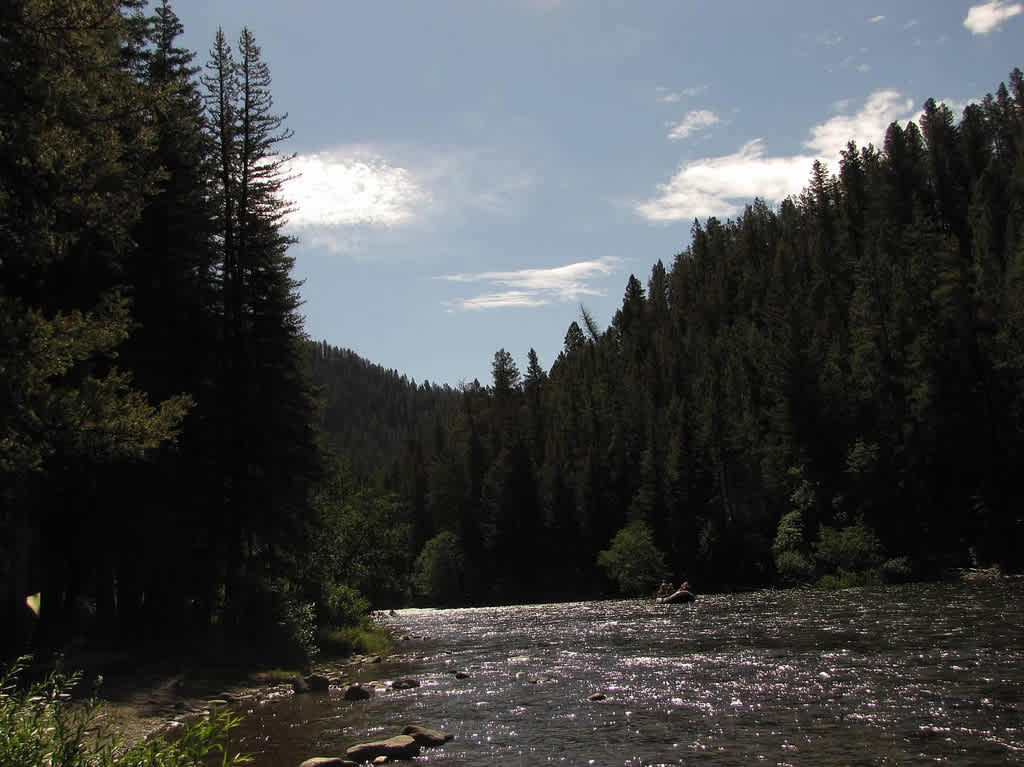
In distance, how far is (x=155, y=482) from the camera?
22094mm

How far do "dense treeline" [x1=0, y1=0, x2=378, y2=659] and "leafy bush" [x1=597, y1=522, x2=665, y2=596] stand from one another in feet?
110

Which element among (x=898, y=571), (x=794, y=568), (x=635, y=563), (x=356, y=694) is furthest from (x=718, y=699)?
(x=635, y=563)

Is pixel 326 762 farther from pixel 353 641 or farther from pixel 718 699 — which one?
pixel 353 641

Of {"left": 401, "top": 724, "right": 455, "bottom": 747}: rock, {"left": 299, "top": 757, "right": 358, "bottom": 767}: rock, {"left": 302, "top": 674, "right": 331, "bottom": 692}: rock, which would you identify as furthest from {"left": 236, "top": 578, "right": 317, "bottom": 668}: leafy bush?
{"left": 299, "top": 757, "right": 358, "bottom": 767}: rock

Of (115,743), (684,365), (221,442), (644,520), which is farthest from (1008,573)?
(684,365)

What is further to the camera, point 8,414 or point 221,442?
point 221,442

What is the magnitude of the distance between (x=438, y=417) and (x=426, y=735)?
112 meters

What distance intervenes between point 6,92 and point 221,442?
651 inches

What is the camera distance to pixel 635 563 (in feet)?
203

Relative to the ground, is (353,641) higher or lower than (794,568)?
higher

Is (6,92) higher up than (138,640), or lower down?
higher up

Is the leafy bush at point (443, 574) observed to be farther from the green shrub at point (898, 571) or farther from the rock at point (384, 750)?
the rock at point (384, 750)

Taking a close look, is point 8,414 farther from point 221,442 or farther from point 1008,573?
point 1008,573

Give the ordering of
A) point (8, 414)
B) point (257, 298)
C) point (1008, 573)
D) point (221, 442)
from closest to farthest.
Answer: point (8, 414)
point (221, 442)
point (257, 298)
point (1008, 573)
